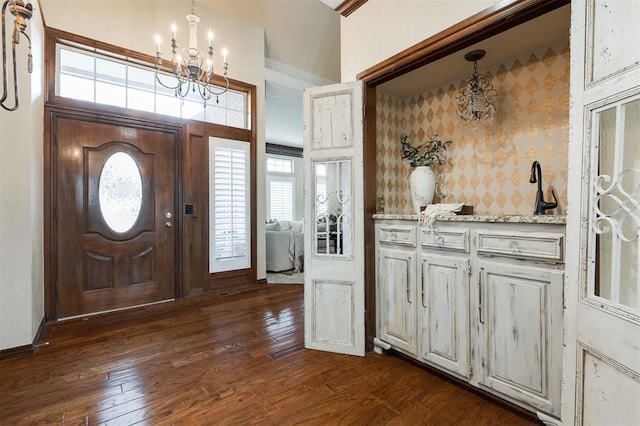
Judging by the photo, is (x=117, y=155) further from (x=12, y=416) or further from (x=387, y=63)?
(x=387, y=63)

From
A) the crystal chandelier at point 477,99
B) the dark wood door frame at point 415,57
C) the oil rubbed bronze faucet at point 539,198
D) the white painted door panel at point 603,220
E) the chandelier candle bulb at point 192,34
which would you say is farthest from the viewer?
the chandelier candle bulb at point 192,34

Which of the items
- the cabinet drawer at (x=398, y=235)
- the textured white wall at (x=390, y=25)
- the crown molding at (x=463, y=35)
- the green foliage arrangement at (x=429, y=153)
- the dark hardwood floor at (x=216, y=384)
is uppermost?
the textured white wall at (x=390, y=25)

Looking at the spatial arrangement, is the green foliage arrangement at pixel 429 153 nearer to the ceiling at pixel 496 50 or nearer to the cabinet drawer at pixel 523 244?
the ceiling at pixel 496 50

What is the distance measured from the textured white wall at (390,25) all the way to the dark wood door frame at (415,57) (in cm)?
5

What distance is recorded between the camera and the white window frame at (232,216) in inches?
149

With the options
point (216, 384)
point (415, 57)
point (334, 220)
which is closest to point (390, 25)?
point (415, 57)

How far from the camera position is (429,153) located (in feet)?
8.54

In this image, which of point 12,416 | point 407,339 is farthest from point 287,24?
point 12,416

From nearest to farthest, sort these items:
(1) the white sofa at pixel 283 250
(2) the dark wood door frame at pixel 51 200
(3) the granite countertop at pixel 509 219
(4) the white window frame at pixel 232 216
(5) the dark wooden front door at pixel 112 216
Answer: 1. (3) the granite countertop at pixel 509 219
2. (2) the dark wood door frame at pixel 51 200
3. (5) the dark wooden front door at pixel 112 216
4. (4) the white window frame at pixel 232 216
5. (1) the white sofa at pixel 283 250

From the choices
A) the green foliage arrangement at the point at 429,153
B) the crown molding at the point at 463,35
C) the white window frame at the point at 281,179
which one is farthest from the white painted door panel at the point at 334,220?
the white window frame at the point at 281,179

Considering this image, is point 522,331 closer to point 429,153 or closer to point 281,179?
point 429,153

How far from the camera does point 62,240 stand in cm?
293

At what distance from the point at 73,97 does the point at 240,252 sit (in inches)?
94.9

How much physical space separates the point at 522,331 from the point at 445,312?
0.41 metres
